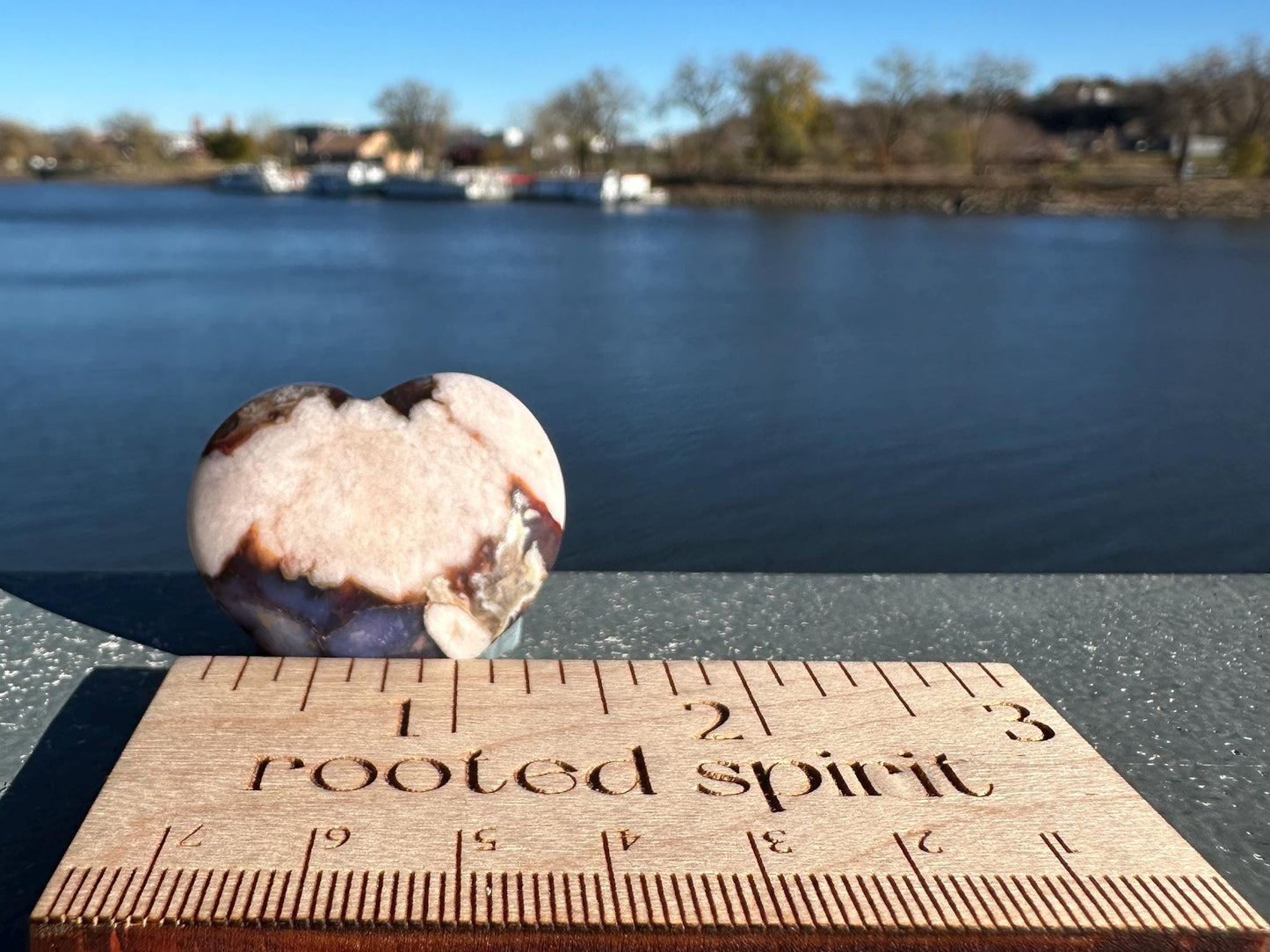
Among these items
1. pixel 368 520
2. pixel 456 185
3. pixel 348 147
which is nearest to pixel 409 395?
pixel 368 520

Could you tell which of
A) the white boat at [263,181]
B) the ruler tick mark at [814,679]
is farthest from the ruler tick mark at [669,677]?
the white boat at [263,181]

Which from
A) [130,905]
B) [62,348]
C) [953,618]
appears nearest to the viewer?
[130,905]

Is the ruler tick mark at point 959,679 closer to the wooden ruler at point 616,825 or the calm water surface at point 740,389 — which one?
the wooden ruler at point 616,825

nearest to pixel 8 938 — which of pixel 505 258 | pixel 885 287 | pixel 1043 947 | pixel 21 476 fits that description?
pixel 1043 947

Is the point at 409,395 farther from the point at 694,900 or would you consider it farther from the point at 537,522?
the point at 694,900

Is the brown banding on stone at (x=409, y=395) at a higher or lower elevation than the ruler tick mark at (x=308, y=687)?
higher

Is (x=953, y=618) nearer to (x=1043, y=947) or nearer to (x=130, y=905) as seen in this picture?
(x=1043, y=947)
